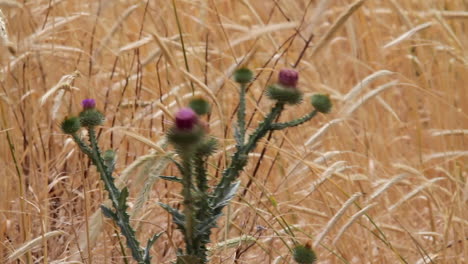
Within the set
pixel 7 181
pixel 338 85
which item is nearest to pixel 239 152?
pixel 7 181

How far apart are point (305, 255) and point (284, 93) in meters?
0.25

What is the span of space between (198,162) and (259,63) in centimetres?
133

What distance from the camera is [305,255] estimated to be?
1.20 metres

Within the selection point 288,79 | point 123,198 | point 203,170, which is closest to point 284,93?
point 288,79

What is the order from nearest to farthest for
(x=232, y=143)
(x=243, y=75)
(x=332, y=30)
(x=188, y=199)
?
1. (x=188, y=199)
2. (x=243, y=75)
3. (x=332, y=30)
4. (x=232, y=143)

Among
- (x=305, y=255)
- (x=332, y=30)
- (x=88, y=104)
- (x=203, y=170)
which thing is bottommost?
(x=305, y=255)

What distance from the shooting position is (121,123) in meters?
1.83

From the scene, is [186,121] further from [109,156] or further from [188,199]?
[109,156]

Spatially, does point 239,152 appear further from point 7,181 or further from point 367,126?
point 367,126

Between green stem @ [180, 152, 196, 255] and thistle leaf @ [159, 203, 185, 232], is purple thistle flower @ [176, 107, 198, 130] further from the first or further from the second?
thistle leaf @ [159, 203, 185, 232]

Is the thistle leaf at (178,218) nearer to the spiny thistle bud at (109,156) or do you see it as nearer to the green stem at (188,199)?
the green stem at (188,199)

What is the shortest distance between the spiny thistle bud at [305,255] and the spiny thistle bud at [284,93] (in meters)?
0.22

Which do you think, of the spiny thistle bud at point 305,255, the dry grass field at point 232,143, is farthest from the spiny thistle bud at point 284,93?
the spiny thistle bud at point 305,255

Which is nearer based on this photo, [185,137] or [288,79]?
[185,137]
